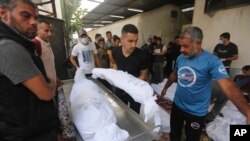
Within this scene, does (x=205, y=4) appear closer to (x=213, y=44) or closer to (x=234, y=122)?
(x=213, y=44)

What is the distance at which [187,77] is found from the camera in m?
1.48

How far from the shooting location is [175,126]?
1.67 metres

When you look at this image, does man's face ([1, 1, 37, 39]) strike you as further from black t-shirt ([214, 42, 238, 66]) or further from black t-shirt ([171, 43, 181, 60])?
black t-shirt ([171, 43, 181, 60])

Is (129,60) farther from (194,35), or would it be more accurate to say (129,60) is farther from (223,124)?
(223,124)

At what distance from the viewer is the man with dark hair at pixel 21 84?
64cm

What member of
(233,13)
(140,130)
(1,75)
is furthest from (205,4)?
(1,75)

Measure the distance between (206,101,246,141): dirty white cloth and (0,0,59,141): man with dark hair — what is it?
194cm

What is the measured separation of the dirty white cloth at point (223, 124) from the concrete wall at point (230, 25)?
2718 mm

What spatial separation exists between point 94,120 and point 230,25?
16.7ft

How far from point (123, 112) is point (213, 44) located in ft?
16.0

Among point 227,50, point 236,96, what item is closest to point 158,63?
point 227,50

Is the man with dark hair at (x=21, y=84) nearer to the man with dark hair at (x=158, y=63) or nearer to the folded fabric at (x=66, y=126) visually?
the folded fabric at (x=66, y=126)

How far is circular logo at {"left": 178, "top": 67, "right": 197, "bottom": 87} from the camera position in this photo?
4.70ft

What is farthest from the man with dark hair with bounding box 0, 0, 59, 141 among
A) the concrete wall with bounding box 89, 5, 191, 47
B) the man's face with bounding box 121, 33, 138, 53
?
the concrete wall with bounding box 89, 5, 191, 47
